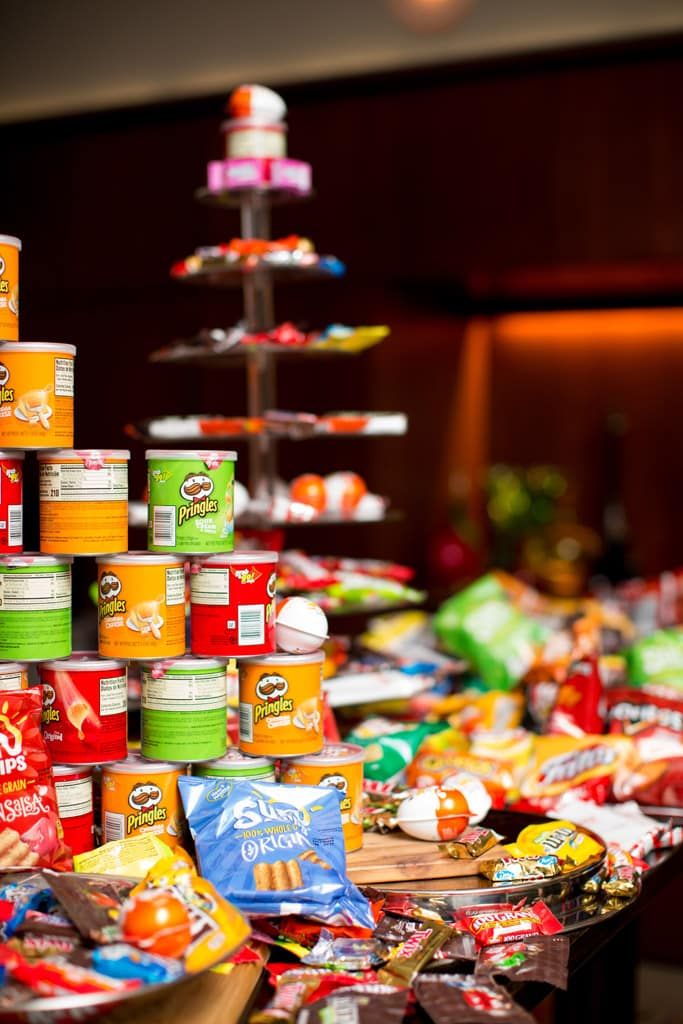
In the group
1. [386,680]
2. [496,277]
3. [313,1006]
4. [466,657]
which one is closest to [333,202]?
[496,277]

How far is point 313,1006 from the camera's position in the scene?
1330 mm

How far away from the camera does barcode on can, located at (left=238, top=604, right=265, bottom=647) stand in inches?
66.8

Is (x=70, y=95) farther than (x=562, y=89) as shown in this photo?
Yes

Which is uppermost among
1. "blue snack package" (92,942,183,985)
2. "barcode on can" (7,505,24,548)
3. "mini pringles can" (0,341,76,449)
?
"mini pringles can" (0,341,76,449)

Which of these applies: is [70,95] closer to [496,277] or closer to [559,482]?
[496,277]

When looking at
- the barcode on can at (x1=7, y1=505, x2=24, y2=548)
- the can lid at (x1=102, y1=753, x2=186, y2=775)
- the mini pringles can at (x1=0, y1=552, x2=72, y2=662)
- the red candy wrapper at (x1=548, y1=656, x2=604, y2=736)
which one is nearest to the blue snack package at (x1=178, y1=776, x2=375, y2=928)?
the can lid at (x1=102, y1=753, x2=186, y2=775)

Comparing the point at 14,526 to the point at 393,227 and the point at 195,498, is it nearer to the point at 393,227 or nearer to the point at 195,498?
the point at 195,498

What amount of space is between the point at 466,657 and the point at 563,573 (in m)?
1.74

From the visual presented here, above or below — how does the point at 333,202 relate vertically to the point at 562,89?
below

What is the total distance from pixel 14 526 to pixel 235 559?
11.2 inches

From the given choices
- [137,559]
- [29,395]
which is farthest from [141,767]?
[29,395]

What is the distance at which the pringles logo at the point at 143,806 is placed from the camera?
1.67 metres

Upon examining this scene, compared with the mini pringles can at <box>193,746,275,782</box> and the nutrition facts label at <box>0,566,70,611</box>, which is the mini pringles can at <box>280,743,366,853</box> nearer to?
the mini pringles can at <box>193,746,275,782</box>

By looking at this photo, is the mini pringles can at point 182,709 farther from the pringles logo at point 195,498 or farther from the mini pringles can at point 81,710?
the pringles logo at point 195,498
